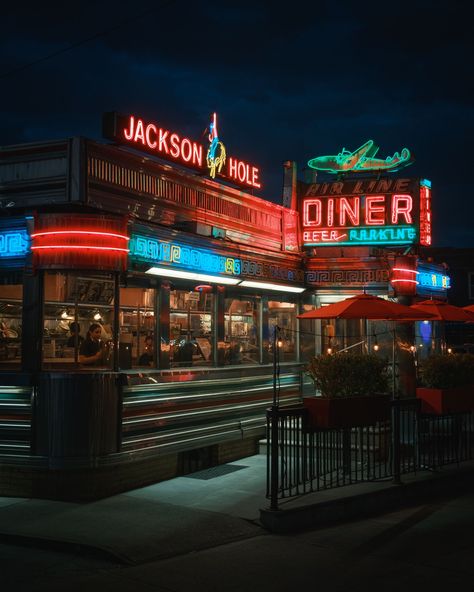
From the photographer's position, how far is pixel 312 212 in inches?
632

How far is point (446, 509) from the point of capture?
373 inches

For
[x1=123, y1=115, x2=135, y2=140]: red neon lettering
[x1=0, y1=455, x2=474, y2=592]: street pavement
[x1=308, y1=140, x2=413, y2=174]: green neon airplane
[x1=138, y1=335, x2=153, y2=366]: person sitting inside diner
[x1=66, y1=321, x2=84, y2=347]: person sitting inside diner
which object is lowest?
[x1=0, y1=455, x2=474, y2=592]: street pavement

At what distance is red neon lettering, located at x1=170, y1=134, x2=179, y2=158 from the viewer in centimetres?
1220

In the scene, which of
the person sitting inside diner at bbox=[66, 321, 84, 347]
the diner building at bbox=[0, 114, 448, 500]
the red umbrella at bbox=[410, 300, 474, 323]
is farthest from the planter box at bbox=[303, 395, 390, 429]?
the red umbrella at bbox=[410, 300, 474, 323]

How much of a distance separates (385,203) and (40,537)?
10.9m

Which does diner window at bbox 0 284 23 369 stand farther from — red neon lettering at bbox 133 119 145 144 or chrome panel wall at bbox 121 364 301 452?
red neon lettering at bbox 133 119 145 144

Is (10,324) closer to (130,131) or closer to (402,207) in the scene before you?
(130,131)

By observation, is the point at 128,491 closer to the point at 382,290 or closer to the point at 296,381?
the point at 296,381

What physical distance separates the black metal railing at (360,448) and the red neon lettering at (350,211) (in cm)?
525

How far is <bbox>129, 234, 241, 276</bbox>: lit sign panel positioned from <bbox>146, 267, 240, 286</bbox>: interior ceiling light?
0.09m

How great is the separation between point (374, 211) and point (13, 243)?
336 inches

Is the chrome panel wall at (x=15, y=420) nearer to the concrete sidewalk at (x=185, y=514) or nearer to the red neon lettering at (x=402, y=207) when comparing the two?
the concrete sidewalk at (x=185, y=514)

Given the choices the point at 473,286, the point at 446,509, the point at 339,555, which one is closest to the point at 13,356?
the point at 339,555

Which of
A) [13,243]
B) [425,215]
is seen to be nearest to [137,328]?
[13,243]
